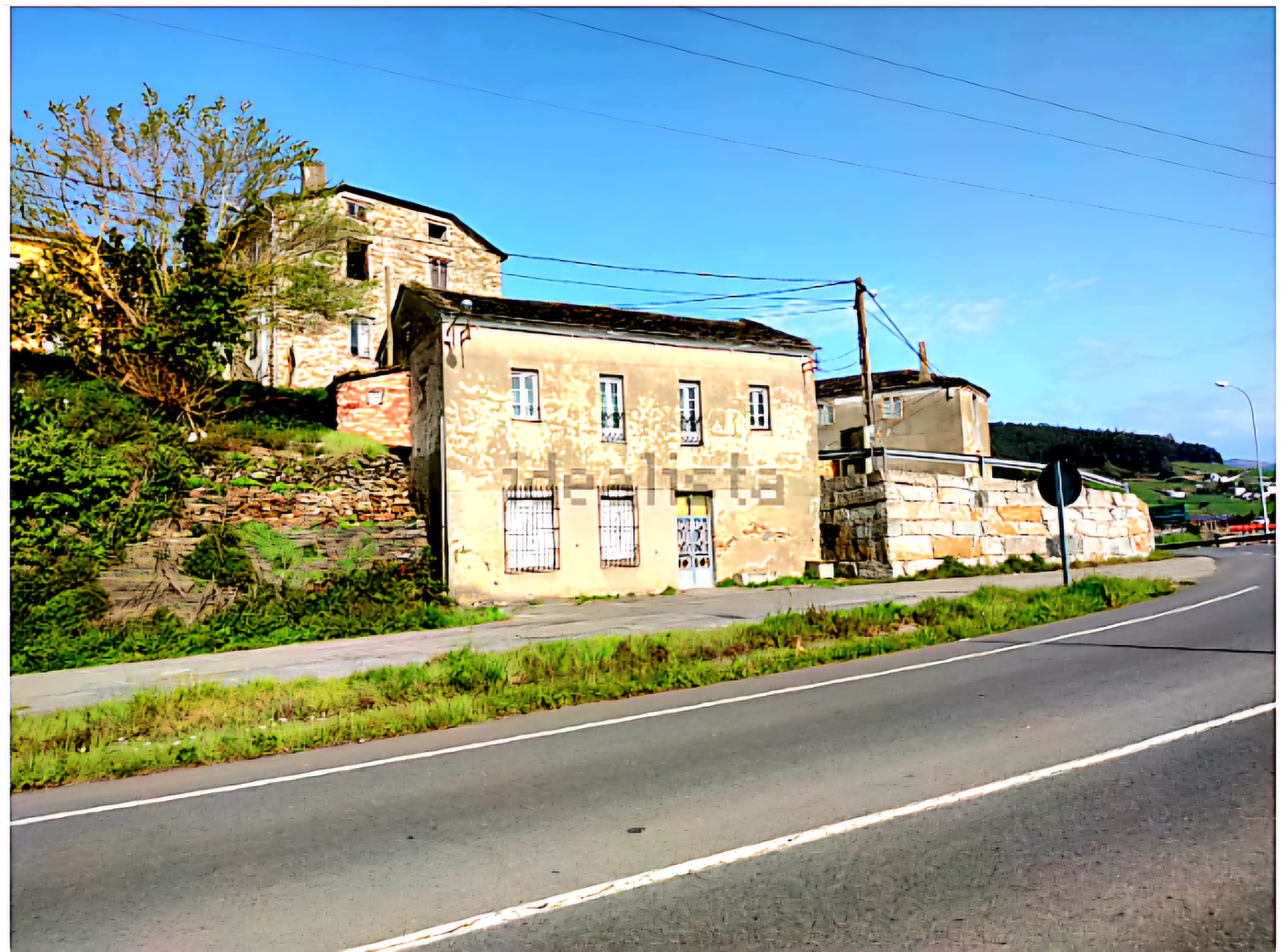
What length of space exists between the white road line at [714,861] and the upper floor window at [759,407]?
18.5m

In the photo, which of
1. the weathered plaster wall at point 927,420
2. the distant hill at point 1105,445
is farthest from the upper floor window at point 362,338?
the distant hill at point 1105,445

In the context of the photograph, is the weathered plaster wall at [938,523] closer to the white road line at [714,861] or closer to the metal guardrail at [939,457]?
the metal guardrail at [939,457]

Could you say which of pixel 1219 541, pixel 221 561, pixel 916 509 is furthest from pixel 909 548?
pixel 1219 541

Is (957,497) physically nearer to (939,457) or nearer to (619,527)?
(939,457)

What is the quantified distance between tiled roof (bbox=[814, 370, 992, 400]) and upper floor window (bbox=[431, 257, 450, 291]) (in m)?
18.4

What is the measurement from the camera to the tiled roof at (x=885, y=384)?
44.3 m

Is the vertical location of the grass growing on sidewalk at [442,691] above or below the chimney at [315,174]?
below

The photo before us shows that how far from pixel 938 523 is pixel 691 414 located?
748 centimetres

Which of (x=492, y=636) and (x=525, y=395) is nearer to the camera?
(x=492, y=636)

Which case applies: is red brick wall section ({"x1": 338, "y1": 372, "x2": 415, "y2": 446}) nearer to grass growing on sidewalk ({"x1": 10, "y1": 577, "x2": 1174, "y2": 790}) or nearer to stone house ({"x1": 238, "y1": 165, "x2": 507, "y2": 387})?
stone house ({"x1": 238, "y1": 165, "x2": 507, "y2": 387})

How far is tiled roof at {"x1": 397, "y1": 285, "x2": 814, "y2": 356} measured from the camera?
71.6ft

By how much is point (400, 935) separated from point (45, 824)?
346cm

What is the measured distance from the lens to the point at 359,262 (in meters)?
40.8

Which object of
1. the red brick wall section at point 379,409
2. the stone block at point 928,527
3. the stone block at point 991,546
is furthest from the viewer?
the stone block at point 991,546
